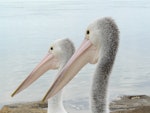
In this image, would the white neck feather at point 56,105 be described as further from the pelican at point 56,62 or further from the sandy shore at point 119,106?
the sandy shore at point 119,106

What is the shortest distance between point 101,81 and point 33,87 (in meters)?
9.59

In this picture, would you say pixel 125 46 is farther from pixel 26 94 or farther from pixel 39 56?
pixel 26 94

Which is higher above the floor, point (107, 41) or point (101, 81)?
point (107, 41)

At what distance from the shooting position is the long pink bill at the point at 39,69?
20.6 ft

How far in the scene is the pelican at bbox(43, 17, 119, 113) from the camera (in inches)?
189

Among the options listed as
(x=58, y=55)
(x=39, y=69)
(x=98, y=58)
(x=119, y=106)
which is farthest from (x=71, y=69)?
(x=119, y=106)

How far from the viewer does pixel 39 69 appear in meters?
6.61

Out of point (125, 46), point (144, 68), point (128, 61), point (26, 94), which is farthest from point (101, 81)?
point (125, 46)

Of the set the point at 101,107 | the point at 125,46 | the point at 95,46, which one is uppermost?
the point at 125,46

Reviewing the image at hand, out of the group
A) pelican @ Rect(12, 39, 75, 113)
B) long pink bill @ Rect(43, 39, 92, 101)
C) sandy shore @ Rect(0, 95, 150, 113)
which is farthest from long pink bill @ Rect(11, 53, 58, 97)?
sandy shore @ Rect(0, 95, 150, 113)

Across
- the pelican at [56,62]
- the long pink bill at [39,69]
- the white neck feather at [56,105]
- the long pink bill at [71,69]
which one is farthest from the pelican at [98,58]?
the white neck feather at [56,105]

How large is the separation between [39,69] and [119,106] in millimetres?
6426

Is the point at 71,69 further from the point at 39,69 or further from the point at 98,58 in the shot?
the point at 39,69

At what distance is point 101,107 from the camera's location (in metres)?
4.73
